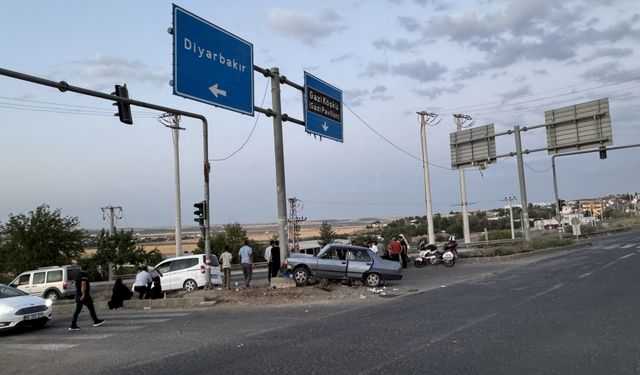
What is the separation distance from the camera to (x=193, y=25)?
15.8 meters

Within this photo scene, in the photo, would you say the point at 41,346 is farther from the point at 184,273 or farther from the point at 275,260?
the point at 184,273

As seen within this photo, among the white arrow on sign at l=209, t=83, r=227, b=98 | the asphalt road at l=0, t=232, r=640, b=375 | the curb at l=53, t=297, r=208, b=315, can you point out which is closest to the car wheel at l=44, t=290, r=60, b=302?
the curb at l=53, t=297, r=208, b=315

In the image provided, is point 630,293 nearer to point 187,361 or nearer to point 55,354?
point 187,361

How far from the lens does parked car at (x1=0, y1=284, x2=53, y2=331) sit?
1330 cm

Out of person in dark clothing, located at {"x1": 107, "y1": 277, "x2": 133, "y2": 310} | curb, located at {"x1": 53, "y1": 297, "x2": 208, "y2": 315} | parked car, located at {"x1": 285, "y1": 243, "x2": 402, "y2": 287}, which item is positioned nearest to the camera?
curb, located at {"x1": 53, "y1": 297, "x2": 208, "y2": 315}

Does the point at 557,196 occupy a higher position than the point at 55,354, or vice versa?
the point at 557,196

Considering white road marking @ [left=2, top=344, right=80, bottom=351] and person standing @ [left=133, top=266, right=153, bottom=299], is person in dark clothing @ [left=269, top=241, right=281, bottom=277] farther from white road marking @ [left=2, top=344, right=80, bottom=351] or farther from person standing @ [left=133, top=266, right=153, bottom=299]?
white road marking @ [left=2, top=344, right=80, bottom=351]

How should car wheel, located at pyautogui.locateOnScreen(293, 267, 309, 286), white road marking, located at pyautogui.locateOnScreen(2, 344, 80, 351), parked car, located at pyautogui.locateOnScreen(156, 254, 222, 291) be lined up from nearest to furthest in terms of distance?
white road marking, located at pyautogui.locateOnScreen(2, 344, 80, 351) < car wheel, located at pyautogui.locateOnScreen(293, 267, 309, 286) < parked car, located at pyautogui.locateOnScreen(156, 254, 222, 291)

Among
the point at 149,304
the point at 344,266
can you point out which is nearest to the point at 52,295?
the point at 149,304

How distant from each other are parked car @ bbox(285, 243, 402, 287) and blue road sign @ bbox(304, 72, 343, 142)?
5.42 m

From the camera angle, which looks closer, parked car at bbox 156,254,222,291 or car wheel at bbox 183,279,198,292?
car wheel at bbox 183,279,198,292

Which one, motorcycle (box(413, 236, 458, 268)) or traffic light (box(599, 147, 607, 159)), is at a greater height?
traffic light (box(599, 147, 607, 159))

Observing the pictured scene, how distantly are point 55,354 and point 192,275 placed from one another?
1324cm

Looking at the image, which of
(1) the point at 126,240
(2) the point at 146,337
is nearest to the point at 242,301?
(2) the point at 146,337
